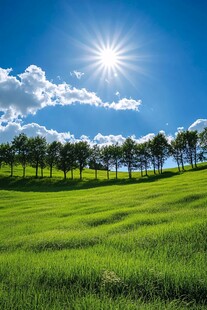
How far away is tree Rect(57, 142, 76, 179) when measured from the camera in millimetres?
92750

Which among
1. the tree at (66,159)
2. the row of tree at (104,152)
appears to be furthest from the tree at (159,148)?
the tree at (66,159)

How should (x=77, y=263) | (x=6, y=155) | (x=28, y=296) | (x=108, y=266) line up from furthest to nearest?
(x=6, y=155), (x=77, y=263), (x=108, y=266), (x=28, y=296)

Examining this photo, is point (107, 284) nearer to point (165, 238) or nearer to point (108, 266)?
point (108, 266)

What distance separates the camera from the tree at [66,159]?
92.8 meters

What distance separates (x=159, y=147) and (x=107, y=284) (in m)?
94.9

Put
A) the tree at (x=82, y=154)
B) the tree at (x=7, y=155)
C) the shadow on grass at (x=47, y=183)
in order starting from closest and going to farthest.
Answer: the shadow on grass at (x=47, y=183)
the tree at (x=7, y=155)
the tree at (x=82, y=154)

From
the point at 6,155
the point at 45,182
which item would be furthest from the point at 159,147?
the point at 6,155

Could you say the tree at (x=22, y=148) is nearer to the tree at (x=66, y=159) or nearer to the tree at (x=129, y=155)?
the tree at (x=66, y=159)

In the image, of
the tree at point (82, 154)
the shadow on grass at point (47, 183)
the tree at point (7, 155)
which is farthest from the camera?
the tree at point (82, 154)

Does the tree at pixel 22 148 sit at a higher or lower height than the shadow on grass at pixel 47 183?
higher

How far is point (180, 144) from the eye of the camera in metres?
99.2

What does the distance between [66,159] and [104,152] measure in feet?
51.7

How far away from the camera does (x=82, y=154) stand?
96125 mm

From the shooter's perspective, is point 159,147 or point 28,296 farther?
point 159,147
